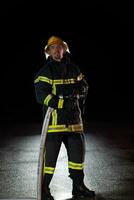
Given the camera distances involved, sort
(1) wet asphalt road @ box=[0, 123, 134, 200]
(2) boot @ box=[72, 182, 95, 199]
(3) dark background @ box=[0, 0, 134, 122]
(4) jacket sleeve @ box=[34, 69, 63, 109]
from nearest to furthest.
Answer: (4) jacket sleeve @ box=[34, 69, 63, 109]
(2) boot @ box=[72, 182, 95, 199]
(1) wet asphalt road @ box=[0, 123, 134, 200]
(3) dark background @ box=[0, 0, 134, 122]

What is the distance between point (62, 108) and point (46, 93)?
11.2 inches

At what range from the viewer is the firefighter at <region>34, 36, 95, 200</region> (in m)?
6.96

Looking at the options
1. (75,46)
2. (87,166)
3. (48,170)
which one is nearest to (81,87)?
(48,170)

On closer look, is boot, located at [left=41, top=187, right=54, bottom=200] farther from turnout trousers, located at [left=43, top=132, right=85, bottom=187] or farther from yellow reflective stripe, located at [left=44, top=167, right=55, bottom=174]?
yellow reflective stripe, located at [left=44, top=167, right=55, bottom=174]

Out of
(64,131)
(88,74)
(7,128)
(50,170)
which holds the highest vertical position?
(64,131)

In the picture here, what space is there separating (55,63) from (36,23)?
2147 inches

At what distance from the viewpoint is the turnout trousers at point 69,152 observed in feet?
23.0

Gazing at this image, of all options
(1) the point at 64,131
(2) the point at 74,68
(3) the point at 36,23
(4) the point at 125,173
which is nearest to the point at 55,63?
(2) the point at 74,68

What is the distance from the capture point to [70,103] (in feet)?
23.0

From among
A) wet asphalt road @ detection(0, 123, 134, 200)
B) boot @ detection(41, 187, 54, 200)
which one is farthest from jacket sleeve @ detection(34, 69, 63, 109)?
wet asphalt road @ detection(0, 123, 134, 200)

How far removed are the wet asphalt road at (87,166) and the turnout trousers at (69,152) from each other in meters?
0.32

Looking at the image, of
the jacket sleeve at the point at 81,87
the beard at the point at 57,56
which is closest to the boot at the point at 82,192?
the jacket sleeve at the point at 81,87

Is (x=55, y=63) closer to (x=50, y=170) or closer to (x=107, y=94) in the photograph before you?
(x=50, y=170)

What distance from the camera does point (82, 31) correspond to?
58.7 metres
